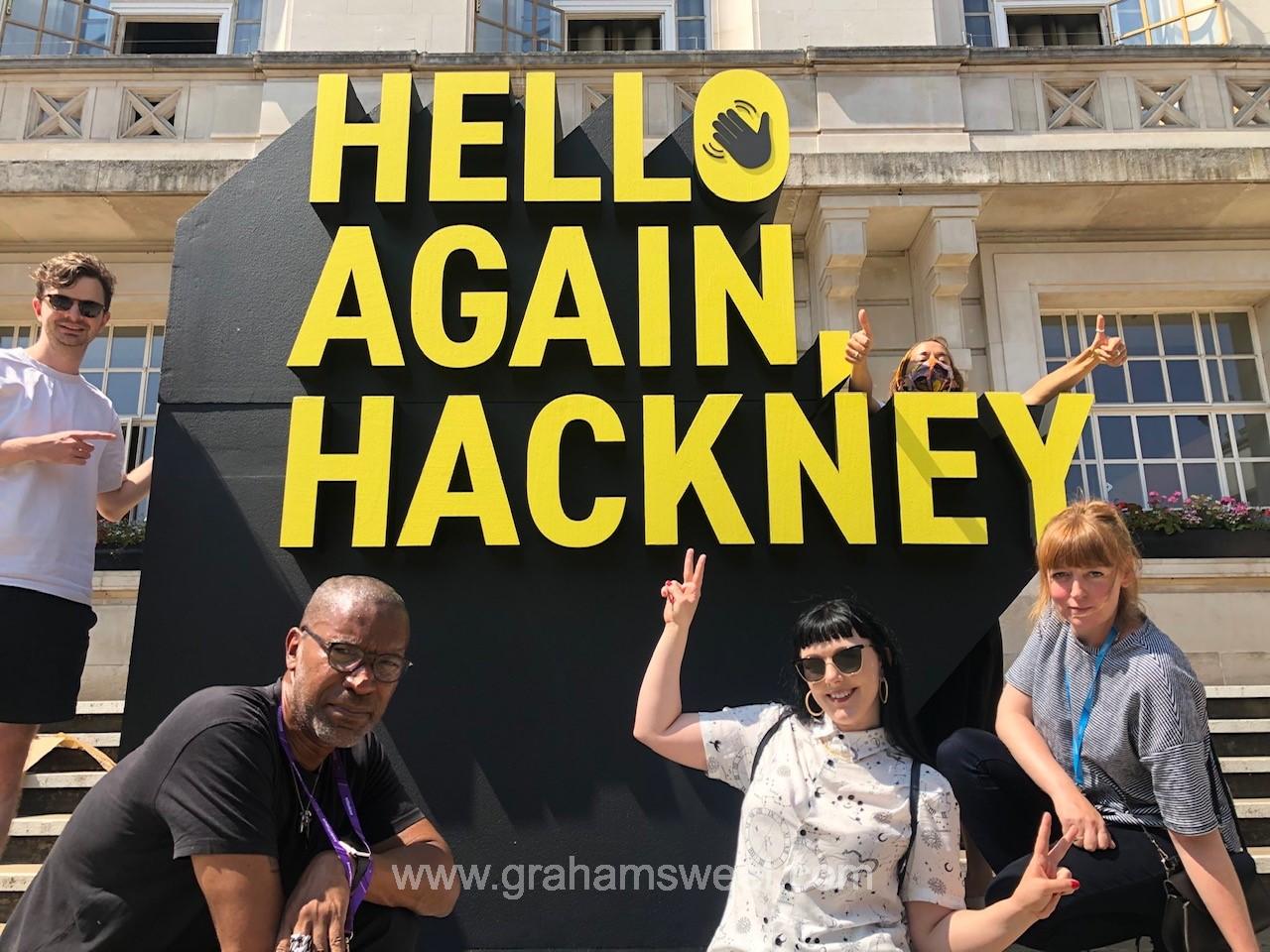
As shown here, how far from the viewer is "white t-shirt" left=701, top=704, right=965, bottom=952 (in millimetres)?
2150

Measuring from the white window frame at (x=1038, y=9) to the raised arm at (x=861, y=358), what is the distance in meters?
7.73

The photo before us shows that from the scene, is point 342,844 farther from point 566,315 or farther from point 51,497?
point 566,315

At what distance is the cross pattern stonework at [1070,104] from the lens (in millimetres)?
8758

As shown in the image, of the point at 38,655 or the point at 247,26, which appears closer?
the point at 38,655

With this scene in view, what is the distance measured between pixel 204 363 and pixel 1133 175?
7.67 metres

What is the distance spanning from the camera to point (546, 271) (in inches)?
173

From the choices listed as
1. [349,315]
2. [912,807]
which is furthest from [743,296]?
[912,807]

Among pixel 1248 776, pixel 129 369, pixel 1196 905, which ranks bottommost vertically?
pixel 1196 905

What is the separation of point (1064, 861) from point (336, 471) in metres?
3.11

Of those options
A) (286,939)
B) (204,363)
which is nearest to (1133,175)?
(204,363)

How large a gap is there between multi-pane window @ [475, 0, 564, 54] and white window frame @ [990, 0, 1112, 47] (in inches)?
185

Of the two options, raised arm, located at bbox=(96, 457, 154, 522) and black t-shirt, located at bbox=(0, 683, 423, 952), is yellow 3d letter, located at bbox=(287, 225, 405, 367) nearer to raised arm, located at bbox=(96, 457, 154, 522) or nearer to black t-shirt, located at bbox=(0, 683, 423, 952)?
raised arm, located at bbox=(96, 457, 154, 522)

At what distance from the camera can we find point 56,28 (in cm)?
1008

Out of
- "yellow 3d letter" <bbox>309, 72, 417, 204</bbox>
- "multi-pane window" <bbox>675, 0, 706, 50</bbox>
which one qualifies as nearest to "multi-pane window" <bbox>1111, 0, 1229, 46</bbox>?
"multi-pane window" <bbox>675, 0, 706, 50</bbox>
